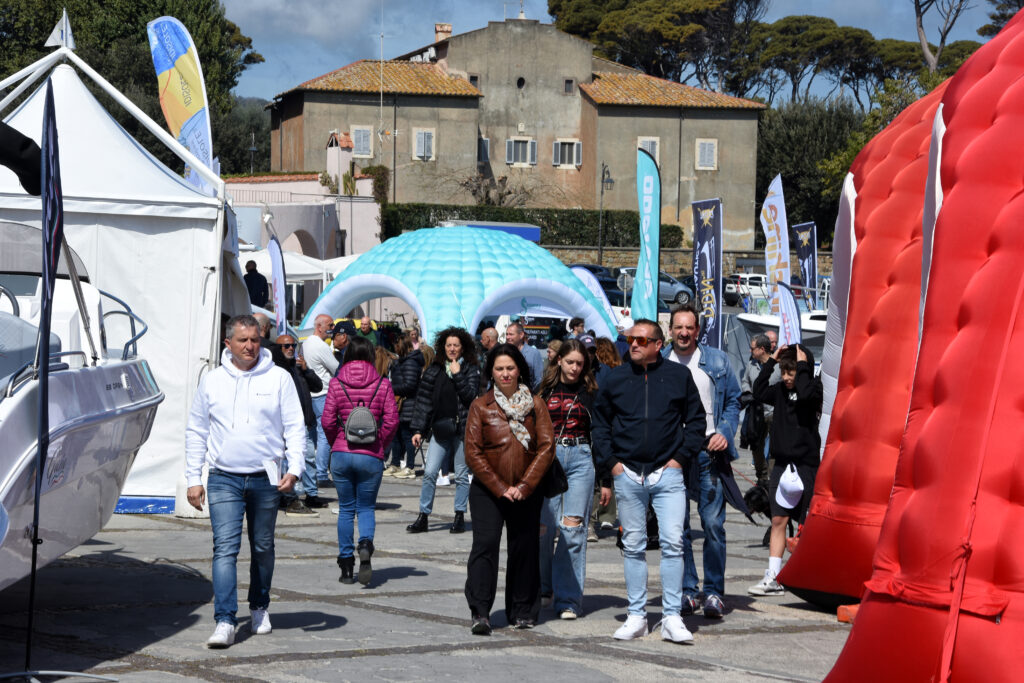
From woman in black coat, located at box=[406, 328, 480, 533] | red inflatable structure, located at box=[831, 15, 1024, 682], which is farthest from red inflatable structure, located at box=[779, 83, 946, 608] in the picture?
woman in black coat, located at box=[406, 328, 480, 533]

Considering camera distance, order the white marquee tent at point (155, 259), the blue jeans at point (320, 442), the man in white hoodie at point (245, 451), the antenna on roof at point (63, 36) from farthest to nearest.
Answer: the blue jeans at point (320, 442) < the antenna on roof at point (63, 36) < the white marquee tent at point (155, 259) < the man in white hoodie at point (245, 451)

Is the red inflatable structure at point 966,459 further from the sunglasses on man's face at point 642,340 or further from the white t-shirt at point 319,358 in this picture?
the white t-shirt at point 319,358

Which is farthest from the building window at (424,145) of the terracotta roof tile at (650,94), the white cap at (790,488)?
the white cap at (790,488)

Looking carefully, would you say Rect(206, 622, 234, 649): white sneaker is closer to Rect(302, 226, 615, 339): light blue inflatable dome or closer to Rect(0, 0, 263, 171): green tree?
Rect(302, 226, 615, 339): light blue inflatable dome

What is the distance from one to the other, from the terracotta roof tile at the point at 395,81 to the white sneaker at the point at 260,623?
5357 centimetres

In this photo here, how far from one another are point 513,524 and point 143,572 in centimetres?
301

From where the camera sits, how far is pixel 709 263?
2034 cm

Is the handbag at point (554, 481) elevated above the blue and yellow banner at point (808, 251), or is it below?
below

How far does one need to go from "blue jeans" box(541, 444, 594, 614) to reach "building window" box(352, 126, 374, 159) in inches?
2070

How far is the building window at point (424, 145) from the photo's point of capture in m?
60.7

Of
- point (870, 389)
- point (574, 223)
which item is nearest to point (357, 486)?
point (870, 389)

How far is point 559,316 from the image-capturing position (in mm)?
29953

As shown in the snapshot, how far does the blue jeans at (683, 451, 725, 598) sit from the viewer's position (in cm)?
884

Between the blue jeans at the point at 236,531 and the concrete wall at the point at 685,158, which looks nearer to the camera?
the blue jeans at the point at 236,531
